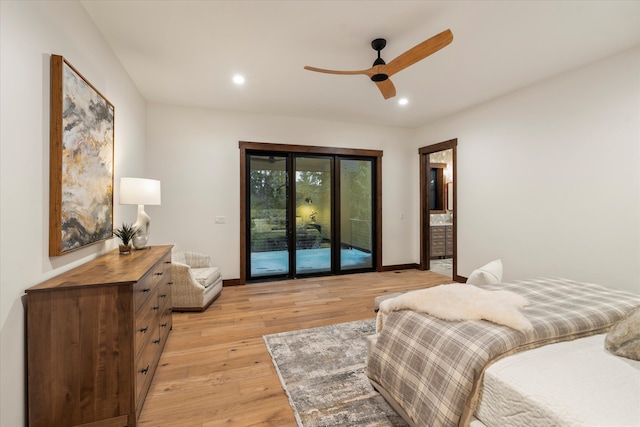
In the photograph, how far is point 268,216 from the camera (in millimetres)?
4875

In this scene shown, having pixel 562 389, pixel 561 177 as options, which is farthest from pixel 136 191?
pixel 561 177

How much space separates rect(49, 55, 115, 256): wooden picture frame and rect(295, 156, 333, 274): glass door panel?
2.92 m

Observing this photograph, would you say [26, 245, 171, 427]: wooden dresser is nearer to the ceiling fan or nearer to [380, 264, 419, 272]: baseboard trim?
the ceiling fan

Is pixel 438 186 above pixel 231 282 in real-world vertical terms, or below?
above

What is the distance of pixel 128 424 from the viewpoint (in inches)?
63.8

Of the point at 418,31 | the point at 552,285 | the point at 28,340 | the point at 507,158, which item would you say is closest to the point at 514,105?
the point at 507,158

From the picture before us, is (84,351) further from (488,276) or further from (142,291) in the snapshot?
(488,276)

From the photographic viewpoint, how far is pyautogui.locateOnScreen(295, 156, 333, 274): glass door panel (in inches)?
199

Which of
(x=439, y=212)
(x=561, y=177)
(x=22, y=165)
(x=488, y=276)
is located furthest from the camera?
(x=439, y=212)

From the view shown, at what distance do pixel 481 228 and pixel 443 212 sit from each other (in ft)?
9.60

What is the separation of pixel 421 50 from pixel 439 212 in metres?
5.49

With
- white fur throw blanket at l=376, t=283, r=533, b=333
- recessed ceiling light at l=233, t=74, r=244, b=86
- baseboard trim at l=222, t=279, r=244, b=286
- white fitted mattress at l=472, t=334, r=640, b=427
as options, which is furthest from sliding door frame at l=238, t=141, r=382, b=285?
white fitted mattress at l=472, t=334, r=640, b=427

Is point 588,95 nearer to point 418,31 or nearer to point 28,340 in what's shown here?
point 418,31

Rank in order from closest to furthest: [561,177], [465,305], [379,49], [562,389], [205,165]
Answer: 1. [562,389]
2. [465,305]
3. [379,49]
4. [561,177]
5. [205,165]
